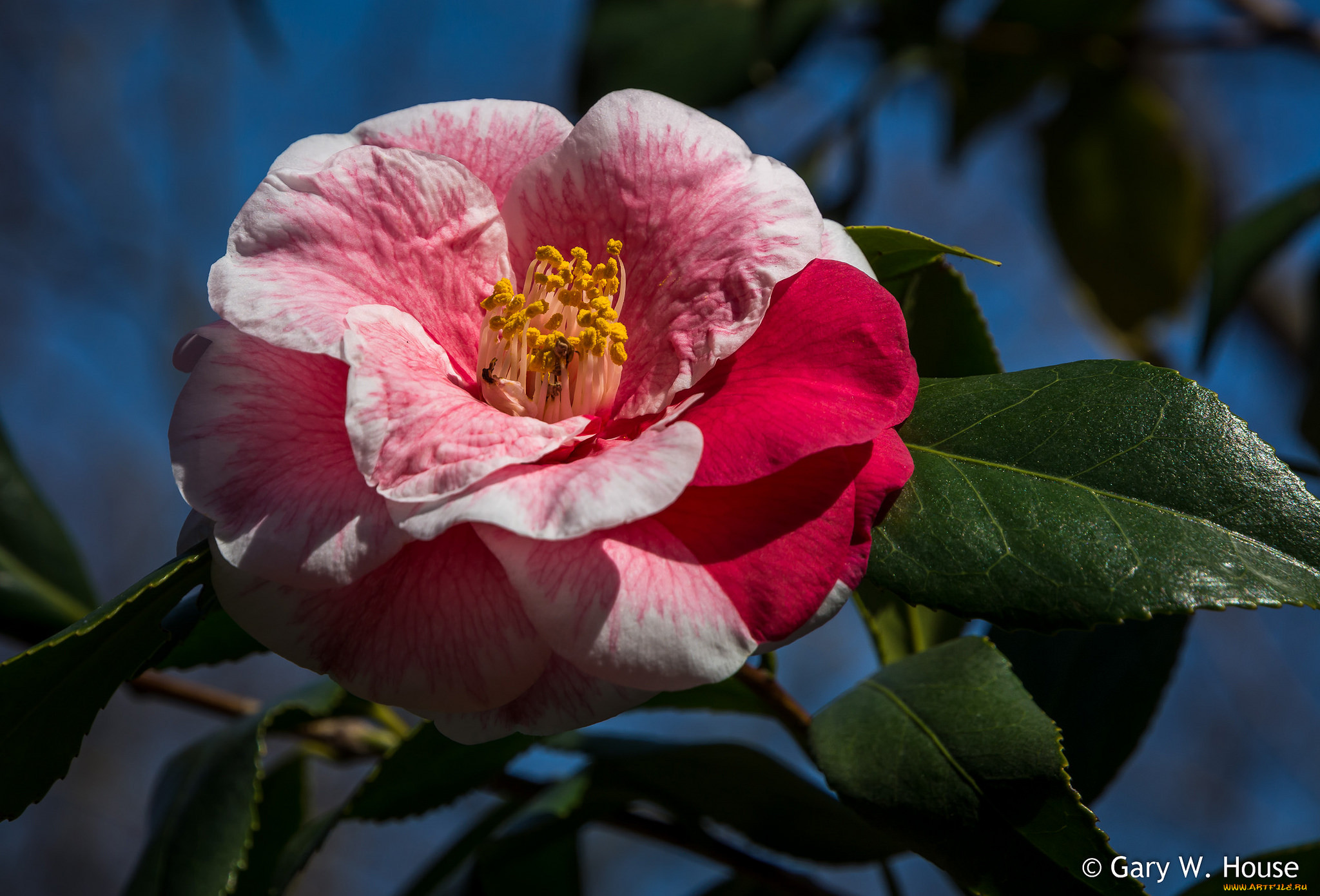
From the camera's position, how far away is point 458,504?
41 centimetres

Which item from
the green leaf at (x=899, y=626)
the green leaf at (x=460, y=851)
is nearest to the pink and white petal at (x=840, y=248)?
the green leaf at (x=899, y=626)

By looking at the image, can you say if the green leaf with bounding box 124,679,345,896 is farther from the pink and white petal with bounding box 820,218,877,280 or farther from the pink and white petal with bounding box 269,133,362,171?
the pink and white petal with bounding box 820,218,877,280

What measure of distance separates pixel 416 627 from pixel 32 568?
71cm

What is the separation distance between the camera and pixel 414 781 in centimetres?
78

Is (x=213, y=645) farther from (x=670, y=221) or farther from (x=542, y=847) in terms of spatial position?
(x=670, y=221)

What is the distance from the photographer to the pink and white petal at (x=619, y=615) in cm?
42

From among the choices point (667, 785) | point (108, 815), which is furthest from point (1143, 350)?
point (108, 815)

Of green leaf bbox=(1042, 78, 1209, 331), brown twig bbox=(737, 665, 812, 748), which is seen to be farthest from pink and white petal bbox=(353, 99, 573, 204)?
green leaf bbox=(1042, 78, 1209, 331)

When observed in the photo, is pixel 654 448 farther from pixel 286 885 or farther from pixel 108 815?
pixel 108 815

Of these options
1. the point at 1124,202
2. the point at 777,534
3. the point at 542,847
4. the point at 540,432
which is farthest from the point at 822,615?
the point at 1124,202

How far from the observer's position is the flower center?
0.55m

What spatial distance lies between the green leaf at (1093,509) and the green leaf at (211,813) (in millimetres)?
493

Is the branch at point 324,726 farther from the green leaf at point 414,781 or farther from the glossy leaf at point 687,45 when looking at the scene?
the glossy leaf at point 687,45

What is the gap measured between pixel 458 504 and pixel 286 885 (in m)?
0.52
